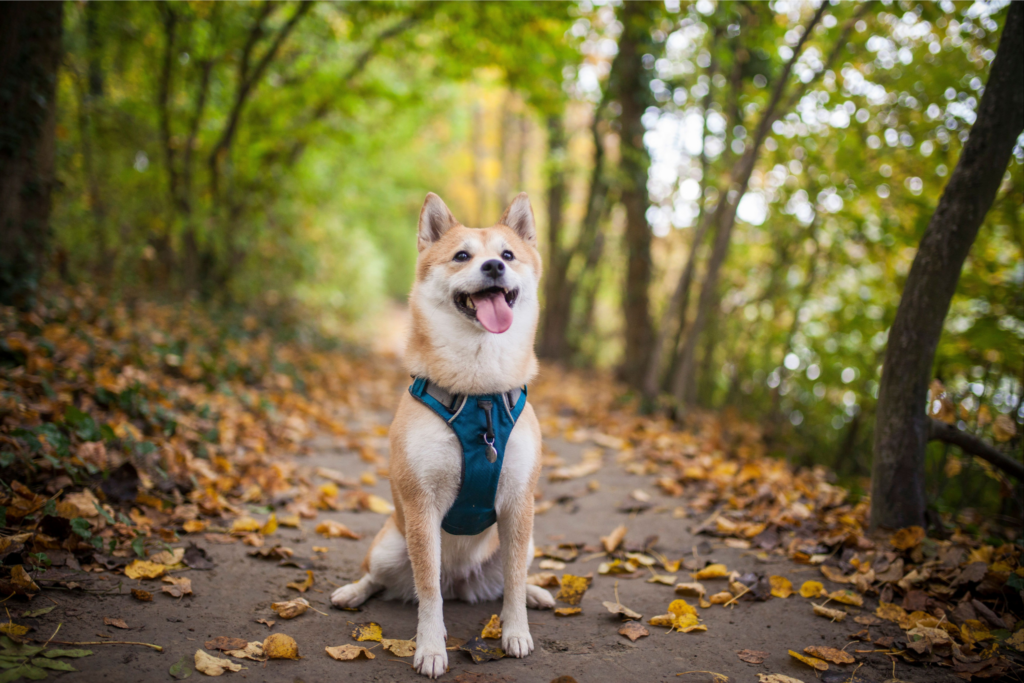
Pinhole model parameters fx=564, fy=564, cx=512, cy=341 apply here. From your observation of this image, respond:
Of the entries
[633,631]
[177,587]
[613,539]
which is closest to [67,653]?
[177,587]

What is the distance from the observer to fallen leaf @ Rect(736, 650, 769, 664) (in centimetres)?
262

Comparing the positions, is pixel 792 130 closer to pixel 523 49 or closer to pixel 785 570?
pixel 523 49

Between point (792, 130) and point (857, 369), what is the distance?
3.71m

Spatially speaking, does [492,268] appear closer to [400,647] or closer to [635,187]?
[400,647]

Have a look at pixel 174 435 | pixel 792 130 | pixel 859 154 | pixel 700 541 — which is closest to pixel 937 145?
pixel 859 154

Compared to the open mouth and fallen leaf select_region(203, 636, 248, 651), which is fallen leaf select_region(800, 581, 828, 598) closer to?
the open mouth

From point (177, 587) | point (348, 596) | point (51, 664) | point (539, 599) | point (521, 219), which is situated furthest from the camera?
point (521, 219)

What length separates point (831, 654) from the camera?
2645 mm

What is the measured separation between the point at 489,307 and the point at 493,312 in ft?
0.11

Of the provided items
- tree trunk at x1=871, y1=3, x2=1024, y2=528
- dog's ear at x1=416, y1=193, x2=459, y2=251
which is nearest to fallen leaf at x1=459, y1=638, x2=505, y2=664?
dog's ear at x1=416, y1=193, x2=459, y2=251

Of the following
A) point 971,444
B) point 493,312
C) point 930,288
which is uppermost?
point 930,288

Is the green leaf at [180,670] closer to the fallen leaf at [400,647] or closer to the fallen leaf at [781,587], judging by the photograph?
the fallen leaf at [400,647]

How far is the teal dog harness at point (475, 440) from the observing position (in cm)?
269

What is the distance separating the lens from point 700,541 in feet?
13.3
